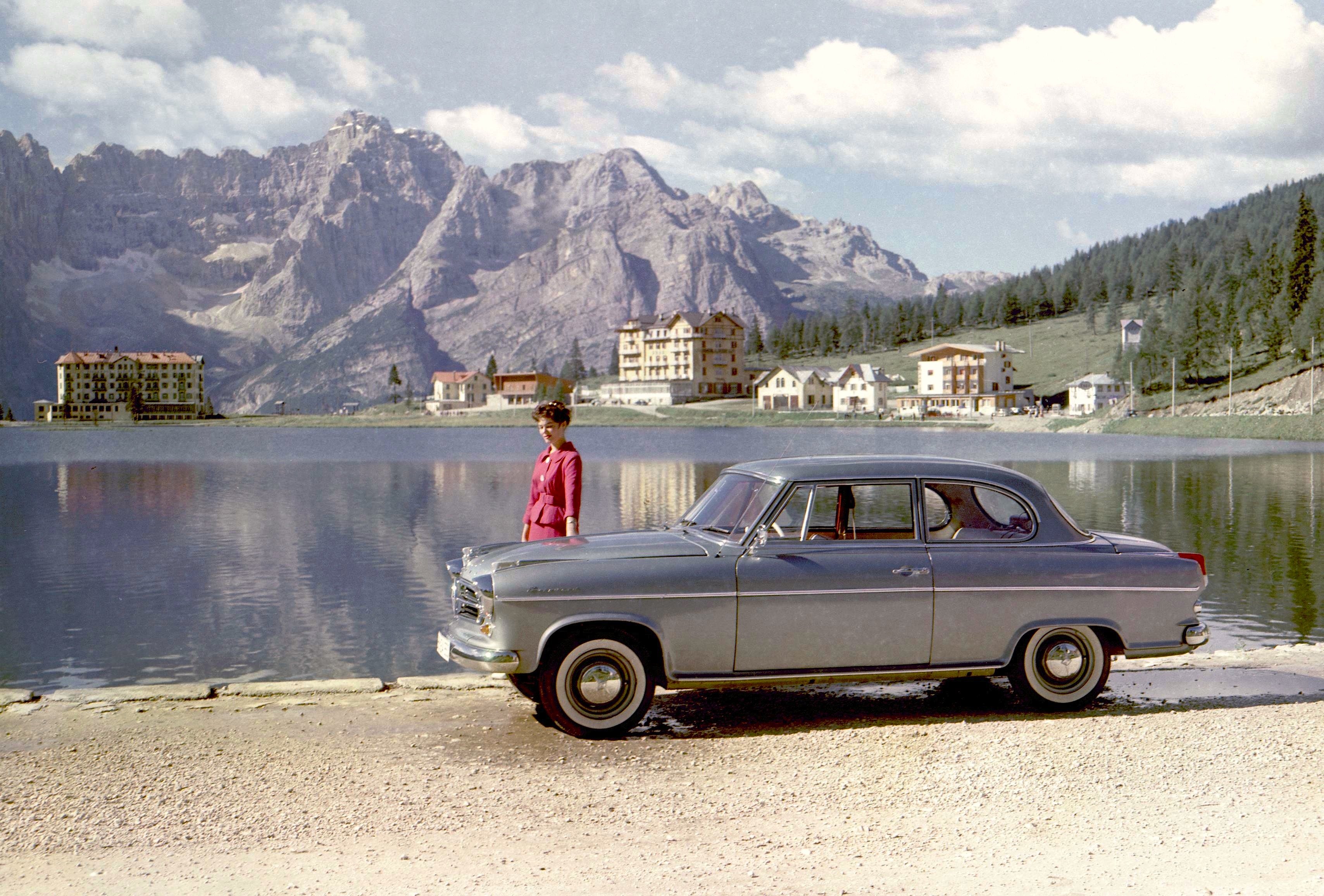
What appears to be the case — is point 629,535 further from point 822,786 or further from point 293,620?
point 293,620

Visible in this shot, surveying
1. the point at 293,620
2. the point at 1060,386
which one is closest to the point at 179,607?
the point at 293,620

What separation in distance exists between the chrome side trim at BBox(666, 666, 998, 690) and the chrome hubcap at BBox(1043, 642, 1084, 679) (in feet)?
1.73

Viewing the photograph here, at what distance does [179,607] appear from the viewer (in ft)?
73.1

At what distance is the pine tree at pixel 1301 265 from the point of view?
144000 millimetres

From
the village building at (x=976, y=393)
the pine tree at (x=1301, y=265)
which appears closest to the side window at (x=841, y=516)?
the pine tree at (x=1301, y=265)

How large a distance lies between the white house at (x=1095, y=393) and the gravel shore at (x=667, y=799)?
171 m

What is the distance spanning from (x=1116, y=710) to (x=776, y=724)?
10.0ft

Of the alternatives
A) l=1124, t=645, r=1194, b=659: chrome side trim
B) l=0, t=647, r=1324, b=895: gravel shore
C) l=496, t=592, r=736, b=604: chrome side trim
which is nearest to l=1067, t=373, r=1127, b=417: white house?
l=1124, t=645, r=1194, b=659: chrome side trim

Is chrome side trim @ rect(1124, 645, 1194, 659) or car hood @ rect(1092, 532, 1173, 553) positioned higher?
car hood @ rect(1092, 532, 1173, 553)

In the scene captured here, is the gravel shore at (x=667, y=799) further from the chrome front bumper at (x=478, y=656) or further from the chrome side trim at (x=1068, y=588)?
the chrome side trim at (x=1068, y=588)

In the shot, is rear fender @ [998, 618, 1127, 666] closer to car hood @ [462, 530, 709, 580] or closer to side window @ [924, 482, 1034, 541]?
side window @ [924, 482, 1034, 541]

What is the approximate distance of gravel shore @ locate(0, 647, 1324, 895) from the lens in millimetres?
6250

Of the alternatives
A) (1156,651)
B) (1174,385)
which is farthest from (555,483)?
(1174,385)

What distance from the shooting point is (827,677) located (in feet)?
31.2
